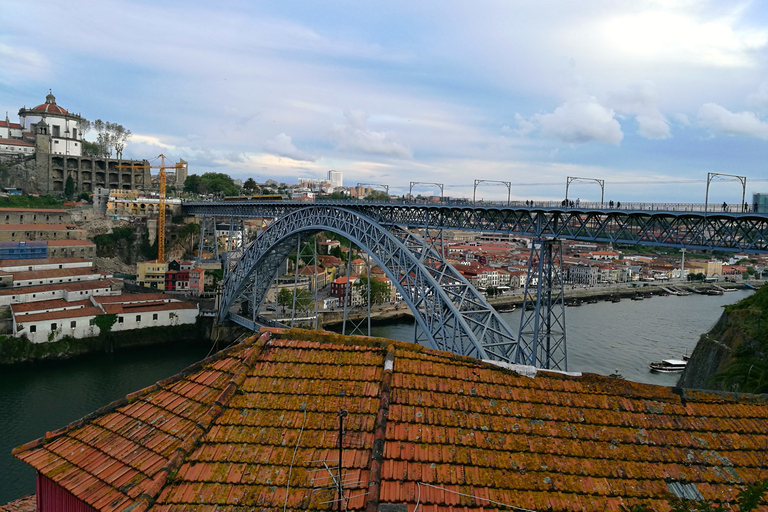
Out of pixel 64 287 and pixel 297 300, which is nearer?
pixel 64 287

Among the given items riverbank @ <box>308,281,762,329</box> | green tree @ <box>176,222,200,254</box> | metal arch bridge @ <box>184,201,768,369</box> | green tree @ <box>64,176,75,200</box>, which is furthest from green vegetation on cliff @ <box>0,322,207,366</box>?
green tree @ <box>64,176,75,200</box>

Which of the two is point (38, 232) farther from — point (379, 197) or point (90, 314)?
point (379, 197)

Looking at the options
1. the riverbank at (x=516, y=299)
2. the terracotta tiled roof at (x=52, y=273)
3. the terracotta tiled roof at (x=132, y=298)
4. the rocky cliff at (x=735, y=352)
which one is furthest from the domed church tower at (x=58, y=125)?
the rocky cliff at (x=735, y=352)

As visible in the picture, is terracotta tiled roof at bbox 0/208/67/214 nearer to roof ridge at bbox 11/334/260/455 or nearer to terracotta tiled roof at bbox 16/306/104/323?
terracotta tiled roof at bbox 16/306/104/323

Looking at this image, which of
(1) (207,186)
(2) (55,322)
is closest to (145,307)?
(2) (55,322)

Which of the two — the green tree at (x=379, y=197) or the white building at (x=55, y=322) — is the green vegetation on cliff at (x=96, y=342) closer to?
the white building at (x=55, y=322)

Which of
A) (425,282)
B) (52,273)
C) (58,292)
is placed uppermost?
(425,282)

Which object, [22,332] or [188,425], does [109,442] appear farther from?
[22,332]
